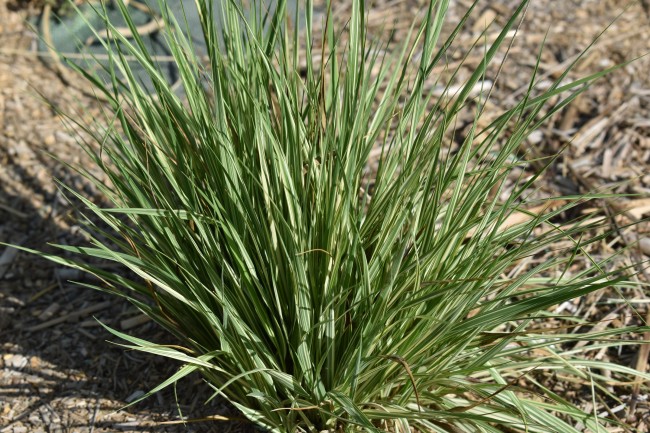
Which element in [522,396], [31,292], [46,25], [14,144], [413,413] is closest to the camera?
[413,413]

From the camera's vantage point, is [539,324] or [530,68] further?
[530,68]

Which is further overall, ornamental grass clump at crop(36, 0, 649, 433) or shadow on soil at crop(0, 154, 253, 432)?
shadow on soil at crop(0, 154, 253, 432)

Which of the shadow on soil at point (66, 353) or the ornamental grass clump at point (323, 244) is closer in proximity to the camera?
the ornamental grass clump at point (323, 244)

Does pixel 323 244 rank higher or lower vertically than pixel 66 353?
higher

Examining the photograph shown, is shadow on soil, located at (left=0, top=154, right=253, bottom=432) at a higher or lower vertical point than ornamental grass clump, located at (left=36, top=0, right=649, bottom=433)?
lower

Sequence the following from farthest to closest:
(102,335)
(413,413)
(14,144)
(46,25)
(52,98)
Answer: (46,25), (52,98), (14,144), (102,335), (413,413)

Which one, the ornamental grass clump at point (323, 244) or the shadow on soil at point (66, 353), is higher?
the ornamental grass clump at point (323, 244)

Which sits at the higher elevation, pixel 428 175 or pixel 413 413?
pixel 428 175

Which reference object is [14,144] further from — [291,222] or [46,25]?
[291,222]

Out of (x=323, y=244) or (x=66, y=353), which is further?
(x=66, y=353)

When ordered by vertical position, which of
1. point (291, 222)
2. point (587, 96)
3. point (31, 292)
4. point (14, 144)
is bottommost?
point (31, 292)

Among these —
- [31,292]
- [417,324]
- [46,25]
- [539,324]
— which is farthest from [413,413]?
[46,25]
